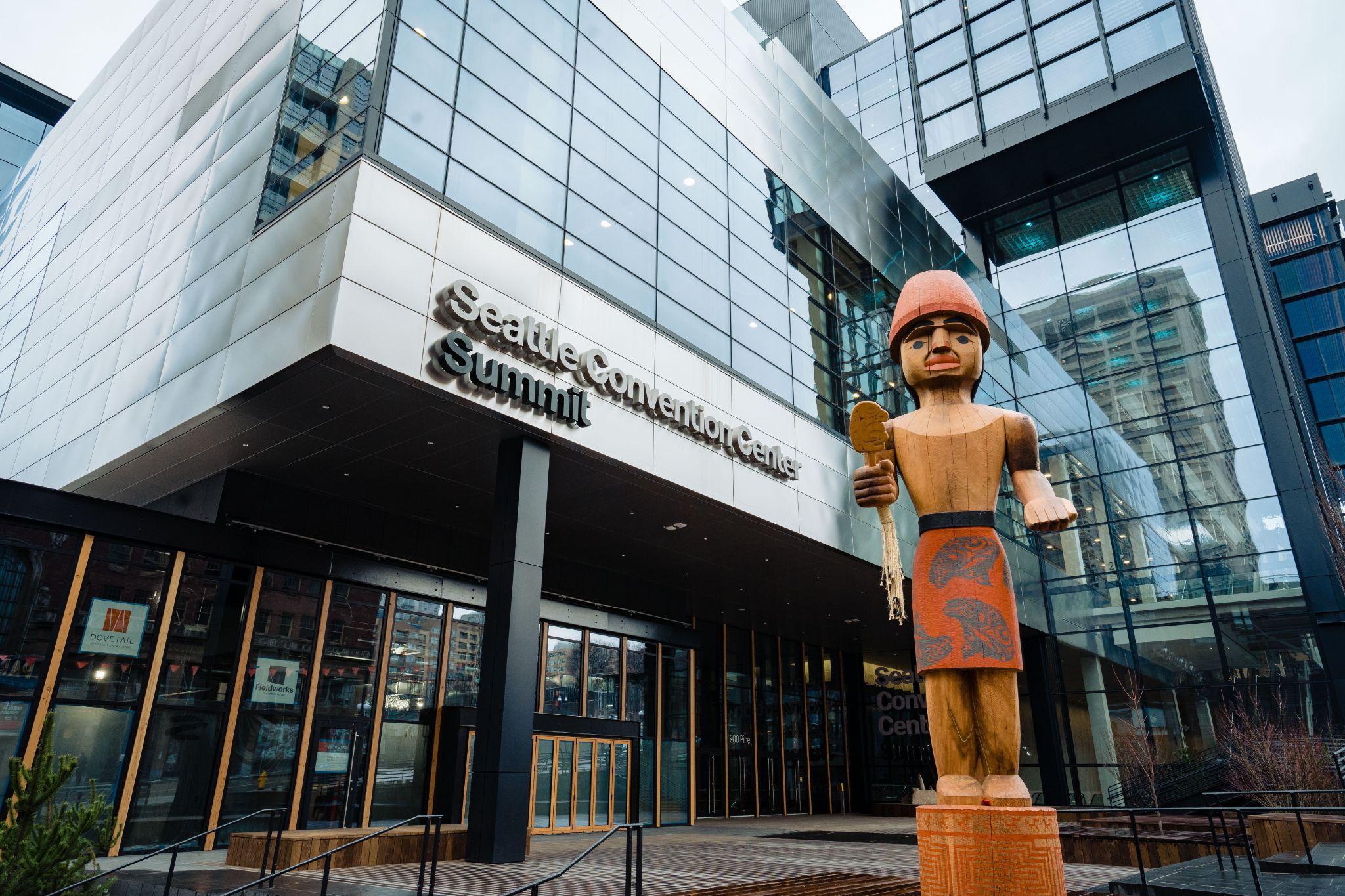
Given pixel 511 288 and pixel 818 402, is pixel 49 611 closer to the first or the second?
pixel 511 288

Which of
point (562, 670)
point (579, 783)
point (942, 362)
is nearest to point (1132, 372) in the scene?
point (562, 670)

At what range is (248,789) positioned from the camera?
15742mm

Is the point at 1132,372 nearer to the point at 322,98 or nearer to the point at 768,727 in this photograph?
the point at 768,727

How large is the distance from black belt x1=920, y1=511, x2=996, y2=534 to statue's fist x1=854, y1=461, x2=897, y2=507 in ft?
1.53

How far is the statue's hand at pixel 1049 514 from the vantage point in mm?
7125

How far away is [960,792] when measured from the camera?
6.68 m

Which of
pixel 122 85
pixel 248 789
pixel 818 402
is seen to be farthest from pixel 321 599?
pixel 122 85

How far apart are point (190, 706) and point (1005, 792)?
14378mm

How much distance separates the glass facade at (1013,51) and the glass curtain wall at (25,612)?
2966 centimetres

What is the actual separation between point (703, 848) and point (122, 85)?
2811 centimetres

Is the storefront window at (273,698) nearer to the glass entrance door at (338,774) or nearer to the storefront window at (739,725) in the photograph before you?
the glass entrance door at (338,774)

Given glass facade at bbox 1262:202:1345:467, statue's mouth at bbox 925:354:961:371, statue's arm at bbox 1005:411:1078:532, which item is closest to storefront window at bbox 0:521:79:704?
statue's mouth at bbox 925:354:961:371

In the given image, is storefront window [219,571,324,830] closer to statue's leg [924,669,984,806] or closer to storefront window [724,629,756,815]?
A: statue's leg [924,669,984,806]

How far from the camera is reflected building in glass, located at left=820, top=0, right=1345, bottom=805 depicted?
82.3 ft
